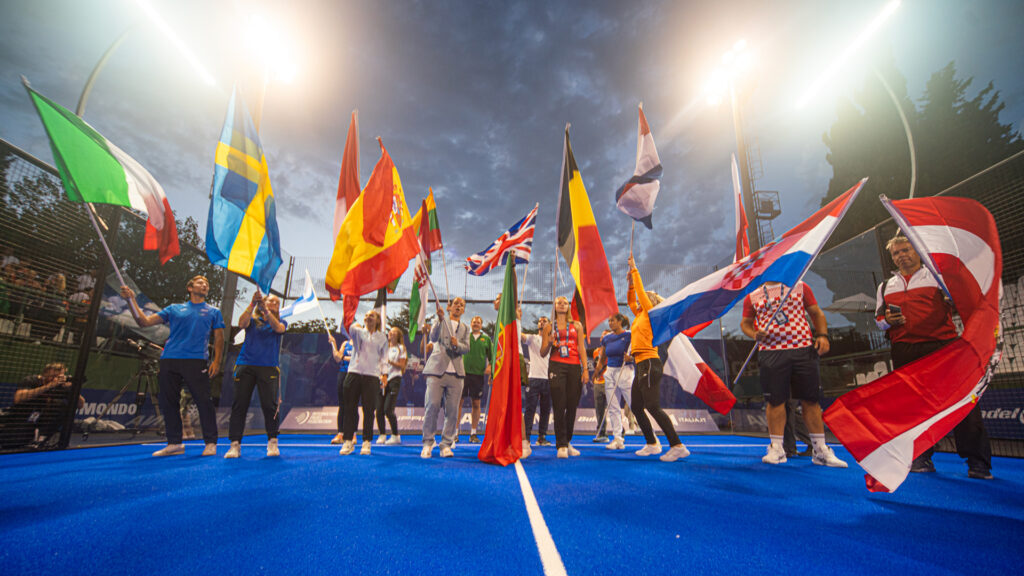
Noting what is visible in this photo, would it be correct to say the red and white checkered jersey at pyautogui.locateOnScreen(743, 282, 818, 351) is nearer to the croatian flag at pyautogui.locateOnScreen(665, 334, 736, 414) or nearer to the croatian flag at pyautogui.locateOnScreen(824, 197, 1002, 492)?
the croatian flag at pyautogui.locateOnScreen(665, 334, 736, 414)

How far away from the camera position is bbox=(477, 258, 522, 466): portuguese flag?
191 inches

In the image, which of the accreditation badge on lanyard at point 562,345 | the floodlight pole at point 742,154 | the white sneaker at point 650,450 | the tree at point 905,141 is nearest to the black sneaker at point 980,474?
the white sneaker at point 650,450

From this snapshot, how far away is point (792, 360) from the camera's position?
468 cm

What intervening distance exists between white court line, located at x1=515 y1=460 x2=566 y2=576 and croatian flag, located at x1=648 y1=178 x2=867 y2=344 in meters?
2.08

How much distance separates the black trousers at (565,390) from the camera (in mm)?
5867

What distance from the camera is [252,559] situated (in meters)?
1.85

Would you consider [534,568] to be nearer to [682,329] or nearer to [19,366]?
[682,329]

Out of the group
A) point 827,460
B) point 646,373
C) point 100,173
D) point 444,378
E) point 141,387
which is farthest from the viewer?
point 141,387

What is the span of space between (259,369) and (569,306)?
13.7 ft

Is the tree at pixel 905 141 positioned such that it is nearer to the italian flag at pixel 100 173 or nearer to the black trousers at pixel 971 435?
the black trousers at pixel 971 435

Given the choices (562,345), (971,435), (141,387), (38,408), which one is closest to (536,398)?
(562,345)

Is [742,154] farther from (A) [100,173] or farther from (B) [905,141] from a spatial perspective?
(B) [905,141]

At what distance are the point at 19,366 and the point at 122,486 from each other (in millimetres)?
4177

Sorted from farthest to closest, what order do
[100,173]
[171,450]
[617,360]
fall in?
[617,360] → [171,450] → [100,173]
